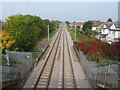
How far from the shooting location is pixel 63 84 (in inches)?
414

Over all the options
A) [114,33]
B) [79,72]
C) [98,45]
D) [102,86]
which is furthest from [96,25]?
[102,86]

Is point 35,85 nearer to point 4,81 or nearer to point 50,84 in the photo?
point 50,84

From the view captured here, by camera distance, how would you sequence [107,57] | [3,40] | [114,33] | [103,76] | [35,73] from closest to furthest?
1. [103,76]
2. [35,73]
3. [3,40]
4. [107,57]
5. [114,33]

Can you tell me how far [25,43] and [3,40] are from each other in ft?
20.1

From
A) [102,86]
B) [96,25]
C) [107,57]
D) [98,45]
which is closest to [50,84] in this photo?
[102,86]

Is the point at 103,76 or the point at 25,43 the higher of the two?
the point at 25,43

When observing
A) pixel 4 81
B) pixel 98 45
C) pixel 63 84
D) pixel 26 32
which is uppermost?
pixel 26 32

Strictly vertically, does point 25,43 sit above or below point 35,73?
above

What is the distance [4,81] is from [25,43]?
11.1 meters

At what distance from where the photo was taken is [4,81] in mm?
8656

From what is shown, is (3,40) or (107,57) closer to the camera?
(3,40)

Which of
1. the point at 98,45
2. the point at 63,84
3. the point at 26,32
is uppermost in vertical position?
the point at 26,32

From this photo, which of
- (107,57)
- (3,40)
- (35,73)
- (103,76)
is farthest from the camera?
(107,57)

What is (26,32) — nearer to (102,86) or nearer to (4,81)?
(4,81)
